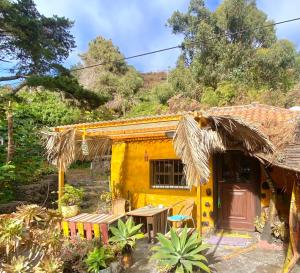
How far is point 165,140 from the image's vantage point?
10.1 meters

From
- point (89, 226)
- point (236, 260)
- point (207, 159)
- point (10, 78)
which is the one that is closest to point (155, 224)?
point (89, 226)

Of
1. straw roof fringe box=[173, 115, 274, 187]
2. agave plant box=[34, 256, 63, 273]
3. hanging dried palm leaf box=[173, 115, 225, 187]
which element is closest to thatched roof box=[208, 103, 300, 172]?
straw roof fringe box=[173, 115, 274, 187]

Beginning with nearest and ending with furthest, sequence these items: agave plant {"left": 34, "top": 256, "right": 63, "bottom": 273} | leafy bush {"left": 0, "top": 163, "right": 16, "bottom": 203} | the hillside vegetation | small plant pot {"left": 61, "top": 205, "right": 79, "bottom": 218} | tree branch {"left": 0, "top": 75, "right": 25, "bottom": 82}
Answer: agave plant {"left": 34, "top": 256, "right": 63, "bottom": 273} → small plant pot {"left": 61, "top": 205, "right": 79, "bottom": 218} → leafy bush {"left": 0, "top": 163, "right": 16, "bottom": 203} → tree branch {"left": 0, "top": 75, "right": 25, "bottom": 82} → the hillside vegetation

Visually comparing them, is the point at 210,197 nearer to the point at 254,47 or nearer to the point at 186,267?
the point at 186,267

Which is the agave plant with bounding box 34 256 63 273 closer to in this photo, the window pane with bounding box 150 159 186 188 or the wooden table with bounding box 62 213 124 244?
the wooden table with bounding box 62 213 124 244

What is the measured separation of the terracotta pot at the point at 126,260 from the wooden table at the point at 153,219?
167cm

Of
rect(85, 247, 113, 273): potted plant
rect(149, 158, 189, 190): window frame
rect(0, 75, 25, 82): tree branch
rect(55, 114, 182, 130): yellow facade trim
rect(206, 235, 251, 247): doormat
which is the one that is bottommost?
rect(206, 235, 251, 247): doormat

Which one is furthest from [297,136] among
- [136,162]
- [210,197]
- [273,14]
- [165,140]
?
[273,14]

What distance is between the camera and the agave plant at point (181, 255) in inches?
217

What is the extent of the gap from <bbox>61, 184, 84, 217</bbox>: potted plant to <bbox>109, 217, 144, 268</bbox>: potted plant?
2.77 meters

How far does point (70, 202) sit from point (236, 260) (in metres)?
4.94

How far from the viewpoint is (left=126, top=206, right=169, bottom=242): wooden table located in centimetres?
816

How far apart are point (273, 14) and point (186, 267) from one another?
25.0 meters

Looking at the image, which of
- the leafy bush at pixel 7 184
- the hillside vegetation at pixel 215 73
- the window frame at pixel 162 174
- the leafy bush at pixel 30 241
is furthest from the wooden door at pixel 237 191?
the hillside vegetation at pixel 215 73
